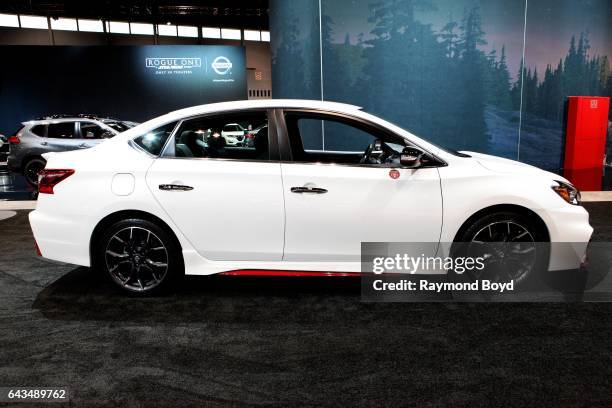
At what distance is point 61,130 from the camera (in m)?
10.6

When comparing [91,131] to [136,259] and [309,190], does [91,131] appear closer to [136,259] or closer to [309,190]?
[136,259]

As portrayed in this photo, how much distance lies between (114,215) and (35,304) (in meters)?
0.94

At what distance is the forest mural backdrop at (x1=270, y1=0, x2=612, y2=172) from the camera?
852 cm

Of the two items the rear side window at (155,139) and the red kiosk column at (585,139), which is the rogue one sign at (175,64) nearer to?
the red kiosk column at (585,139)

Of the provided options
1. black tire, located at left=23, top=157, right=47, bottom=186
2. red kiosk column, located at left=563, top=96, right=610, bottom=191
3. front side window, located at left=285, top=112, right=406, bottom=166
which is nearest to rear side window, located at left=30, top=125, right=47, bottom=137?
black tire, located at left=23, top=157, right=47, bottom=186

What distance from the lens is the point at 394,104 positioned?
8.72m

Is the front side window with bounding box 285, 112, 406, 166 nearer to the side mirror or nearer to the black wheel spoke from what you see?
the side mirror

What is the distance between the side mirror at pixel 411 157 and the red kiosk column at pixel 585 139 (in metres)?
6.48

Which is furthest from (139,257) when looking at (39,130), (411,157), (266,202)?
(39,130)

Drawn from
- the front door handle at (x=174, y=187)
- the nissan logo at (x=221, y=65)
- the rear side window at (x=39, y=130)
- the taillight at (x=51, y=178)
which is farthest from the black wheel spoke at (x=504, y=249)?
the nissan logo at (x=221, y=65)

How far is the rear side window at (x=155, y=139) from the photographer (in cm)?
391

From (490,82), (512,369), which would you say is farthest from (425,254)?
(490,82)

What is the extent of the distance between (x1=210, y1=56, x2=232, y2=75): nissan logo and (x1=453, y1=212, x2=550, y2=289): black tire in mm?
14322

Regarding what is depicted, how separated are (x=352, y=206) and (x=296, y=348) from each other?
112 centimetres
